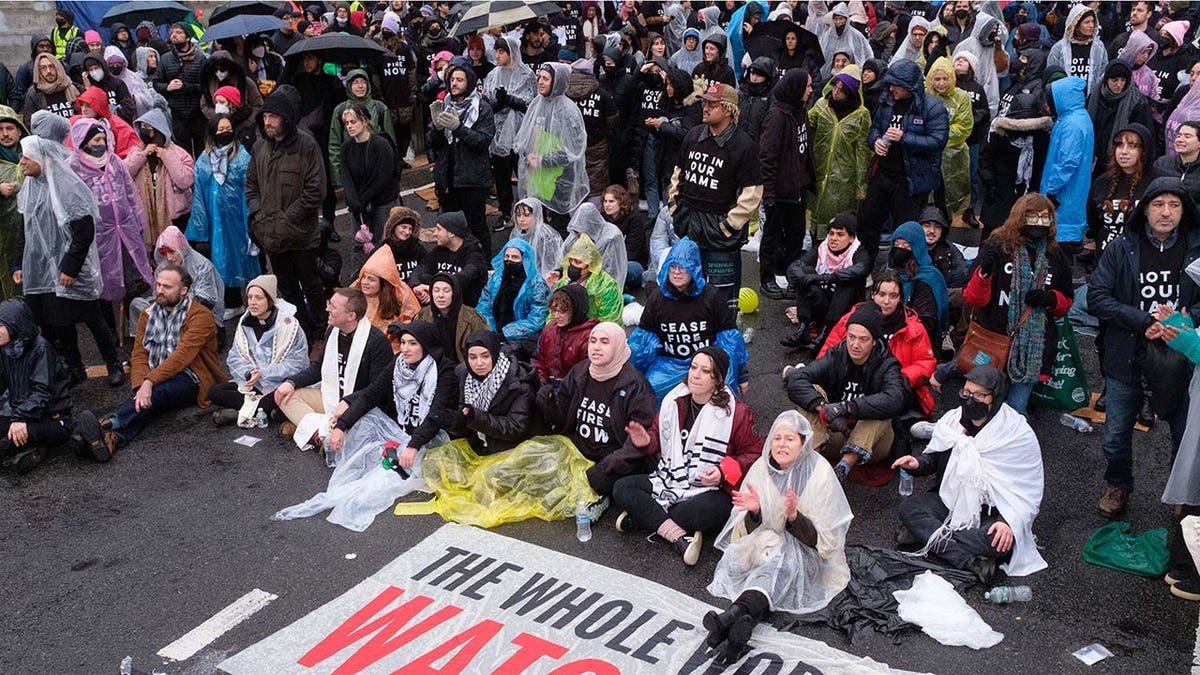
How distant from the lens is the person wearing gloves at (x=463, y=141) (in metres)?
10.3

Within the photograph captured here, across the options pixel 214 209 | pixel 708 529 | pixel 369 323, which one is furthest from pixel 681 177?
pixel 214 209

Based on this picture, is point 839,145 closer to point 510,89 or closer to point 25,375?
point 510,89

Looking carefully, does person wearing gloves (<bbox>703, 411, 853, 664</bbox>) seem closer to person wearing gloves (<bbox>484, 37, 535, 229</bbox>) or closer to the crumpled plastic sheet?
the crumpled plastic sheet

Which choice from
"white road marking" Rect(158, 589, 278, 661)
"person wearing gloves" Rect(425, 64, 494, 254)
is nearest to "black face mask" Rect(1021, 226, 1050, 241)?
"white road marking" Rect(158, 589, 278, 661)

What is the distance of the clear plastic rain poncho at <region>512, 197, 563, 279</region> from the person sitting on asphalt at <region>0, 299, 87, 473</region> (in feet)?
12.0

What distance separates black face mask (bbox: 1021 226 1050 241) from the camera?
695 cm

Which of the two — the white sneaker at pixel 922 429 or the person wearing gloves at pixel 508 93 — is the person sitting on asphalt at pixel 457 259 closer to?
the person wearing gloves at pixel 508 93

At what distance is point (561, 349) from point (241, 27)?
7.04 metres

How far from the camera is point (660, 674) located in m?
5.11

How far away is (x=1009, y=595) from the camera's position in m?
5.54

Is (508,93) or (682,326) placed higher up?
(508,93)

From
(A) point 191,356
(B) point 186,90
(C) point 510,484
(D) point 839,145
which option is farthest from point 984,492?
(B) point 186,90

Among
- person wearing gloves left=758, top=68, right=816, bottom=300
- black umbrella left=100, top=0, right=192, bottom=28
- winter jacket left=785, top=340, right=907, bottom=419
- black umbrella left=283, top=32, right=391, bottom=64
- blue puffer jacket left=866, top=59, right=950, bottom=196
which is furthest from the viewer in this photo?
black umbrella left=100, top=0, right=192, bottom=28

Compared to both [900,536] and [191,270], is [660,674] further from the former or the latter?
[191,270]
